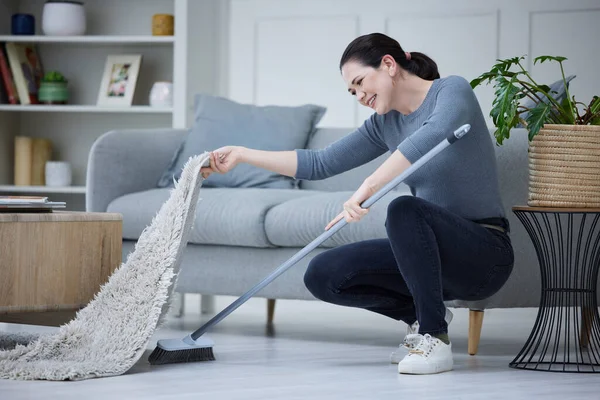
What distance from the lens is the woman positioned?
2.30 meters

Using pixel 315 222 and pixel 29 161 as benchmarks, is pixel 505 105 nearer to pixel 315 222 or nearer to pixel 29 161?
pixel 315 222

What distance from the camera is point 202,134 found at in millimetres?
3689

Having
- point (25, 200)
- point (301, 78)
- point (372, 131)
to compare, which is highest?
point (301, 78)

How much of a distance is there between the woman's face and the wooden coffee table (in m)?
0.65

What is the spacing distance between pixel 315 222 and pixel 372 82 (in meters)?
0.67

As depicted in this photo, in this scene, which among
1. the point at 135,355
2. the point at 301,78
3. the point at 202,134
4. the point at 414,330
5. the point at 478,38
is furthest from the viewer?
the point at 301,78

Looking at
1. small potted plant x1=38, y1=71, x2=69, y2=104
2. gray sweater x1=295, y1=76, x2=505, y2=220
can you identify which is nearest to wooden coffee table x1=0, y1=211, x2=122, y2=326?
gray sweater x1=295, y1=76, x2=505, y2=220

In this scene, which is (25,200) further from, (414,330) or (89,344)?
(414,330)

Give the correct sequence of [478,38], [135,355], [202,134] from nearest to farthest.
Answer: [135,355] → [202,134] → [478,38]

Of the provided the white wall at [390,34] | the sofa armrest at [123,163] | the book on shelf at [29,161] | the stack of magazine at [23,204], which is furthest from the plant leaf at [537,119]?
the book on shelf at [29,161]

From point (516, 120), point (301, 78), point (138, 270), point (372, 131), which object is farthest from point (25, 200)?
point (301, 78)

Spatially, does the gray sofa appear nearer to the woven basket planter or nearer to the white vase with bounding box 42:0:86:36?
the woven basket planter

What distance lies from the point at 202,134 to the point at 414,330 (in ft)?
4.66

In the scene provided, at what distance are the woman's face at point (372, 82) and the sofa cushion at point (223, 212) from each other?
76 cm
